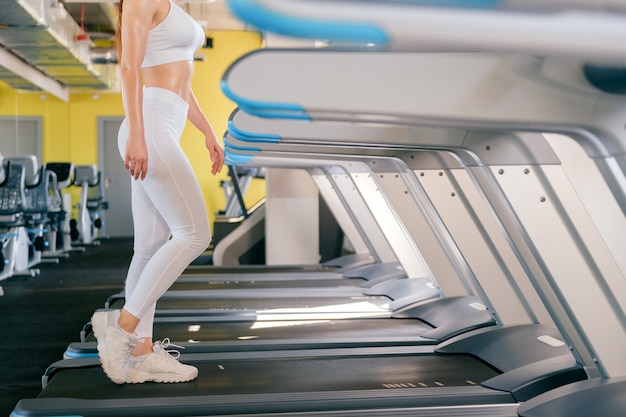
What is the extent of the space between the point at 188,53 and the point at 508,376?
1503 millimetres

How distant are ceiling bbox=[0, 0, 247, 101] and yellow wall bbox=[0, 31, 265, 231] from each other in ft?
1.00

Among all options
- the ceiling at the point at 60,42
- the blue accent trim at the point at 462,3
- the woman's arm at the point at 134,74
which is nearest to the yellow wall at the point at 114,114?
the ceiling at the point at 60,42

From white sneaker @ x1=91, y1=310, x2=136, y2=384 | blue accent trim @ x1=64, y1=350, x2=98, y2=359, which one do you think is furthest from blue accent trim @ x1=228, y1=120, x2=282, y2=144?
blue accent trim @ x1=64, y1=350, x2=98, y2=359

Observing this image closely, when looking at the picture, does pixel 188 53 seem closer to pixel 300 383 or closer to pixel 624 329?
pixel 300 383

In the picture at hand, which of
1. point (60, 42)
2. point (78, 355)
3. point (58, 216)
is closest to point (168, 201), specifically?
point (78, 355)

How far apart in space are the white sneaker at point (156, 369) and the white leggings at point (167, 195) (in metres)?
0.17

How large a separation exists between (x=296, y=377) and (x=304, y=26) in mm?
2002

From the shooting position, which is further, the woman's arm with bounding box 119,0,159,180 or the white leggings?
the white leggings

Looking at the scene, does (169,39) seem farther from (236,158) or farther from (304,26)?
(236,158)

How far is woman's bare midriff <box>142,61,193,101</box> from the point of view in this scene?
2449 mm

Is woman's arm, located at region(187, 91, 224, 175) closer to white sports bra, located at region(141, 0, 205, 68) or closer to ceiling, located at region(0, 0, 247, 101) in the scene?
white sports bra, located at region(141, 0, 205, 68)

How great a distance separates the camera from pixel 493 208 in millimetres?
2285

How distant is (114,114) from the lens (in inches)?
549

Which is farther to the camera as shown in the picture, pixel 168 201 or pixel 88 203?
pixel 88 203
